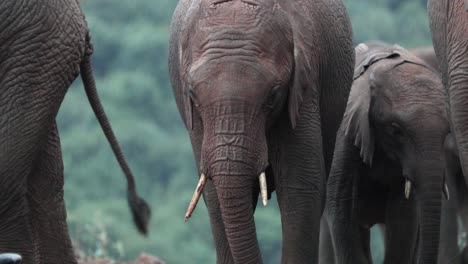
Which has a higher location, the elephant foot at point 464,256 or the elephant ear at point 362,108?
the elephant ear at point 362,108

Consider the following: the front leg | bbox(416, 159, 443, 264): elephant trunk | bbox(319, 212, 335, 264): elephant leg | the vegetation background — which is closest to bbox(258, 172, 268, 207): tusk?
the front leg

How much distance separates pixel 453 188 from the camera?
11266mm

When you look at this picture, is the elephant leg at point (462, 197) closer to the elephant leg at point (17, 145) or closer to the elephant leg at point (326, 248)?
the elephant leg at point (326, 248)

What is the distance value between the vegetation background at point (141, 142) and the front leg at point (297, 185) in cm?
761

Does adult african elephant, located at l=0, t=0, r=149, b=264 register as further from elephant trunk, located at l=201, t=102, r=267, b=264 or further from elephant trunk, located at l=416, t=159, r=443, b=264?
elephant trunk, located at l=416, t=159, r=443, b=264

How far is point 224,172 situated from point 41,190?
4.01 feet

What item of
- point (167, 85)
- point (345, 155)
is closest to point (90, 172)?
point (167, 85)

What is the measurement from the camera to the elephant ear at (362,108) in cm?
916

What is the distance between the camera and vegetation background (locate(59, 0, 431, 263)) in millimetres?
15562

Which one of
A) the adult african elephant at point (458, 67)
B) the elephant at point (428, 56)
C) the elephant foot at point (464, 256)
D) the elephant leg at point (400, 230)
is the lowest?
the elephant foot at point (464, 256)

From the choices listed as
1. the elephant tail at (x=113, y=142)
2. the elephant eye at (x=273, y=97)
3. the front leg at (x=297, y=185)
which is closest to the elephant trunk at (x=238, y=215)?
the elephant eye at (x=273, y=97)

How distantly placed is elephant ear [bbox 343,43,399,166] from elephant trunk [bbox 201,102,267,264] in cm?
230

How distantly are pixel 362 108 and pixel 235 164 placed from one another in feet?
8.63

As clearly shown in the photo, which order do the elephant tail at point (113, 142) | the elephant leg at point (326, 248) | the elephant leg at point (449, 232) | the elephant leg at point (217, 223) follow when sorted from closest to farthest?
the elephant leg at point (217, 223), the elephant tail at point (113, 142), the elephant leg at point (326, 248), the elephant leg at point (449, 232)
